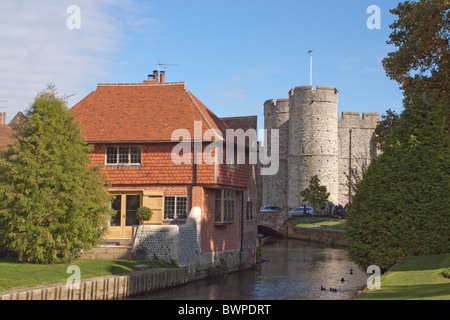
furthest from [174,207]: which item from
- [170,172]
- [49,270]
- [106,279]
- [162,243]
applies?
[49,270]

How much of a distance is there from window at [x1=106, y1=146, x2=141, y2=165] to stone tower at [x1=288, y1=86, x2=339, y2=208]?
4608cm

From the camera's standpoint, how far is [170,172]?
28078 mm

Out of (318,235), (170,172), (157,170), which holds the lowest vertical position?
(318,235)

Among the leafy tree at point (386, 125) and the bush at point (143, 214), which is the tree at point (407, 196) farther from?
the bush at point (143, 214)

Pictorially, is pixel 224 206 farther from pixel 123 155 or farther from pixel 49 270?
pixel 49 270

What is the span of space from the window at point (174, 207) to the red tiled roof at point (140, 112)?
3.18m

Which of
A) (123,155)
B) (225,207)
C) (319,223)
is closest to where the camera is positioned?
(123,155)

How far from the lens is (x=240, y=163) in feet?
102

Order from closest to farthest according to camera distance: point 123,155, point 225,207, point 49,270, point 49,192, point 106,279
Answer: point 106,279 → point 49,270 → point 49,192 → point 123,155 → point 225,207

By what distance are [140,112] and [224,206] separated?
23.3ft

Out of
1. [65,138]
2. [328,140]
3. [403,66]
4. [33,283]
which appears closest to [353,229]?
[403,66]

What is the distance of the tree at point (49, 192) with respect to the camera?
21406 millimetres

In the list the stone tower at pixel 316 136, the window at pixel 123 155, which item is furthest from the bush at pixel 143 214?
the stone tower at pixel 316 136
